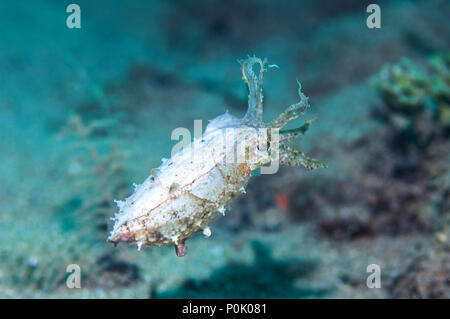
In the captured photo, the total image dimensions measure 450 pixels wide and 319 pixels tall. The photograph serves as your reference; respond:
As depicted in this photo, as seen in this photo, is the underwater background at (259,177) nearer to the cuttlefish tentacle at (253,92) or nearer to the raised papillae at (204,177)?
the raised papillae at (204,177)

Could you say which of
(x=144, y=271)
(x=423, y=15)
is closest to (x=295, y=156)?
(x=144, y=271)

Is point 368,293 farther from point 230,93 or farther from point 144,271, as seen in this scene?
point 230,93

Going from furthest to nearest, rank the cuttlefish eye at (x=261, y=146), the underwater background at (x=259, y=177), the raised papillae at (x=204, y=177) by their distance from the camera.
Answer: the underwater background at (x=259, y=177), the cuttlefish eye at (x=261, y=146), the raised papillae at (x=204, y=177)

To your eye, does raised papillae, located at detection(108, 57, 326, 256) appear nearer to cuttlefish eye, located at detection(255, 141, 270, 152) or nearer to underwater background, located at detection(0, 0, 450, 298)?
cuttlefish eye, located at detection(255, 141, 270, 152)

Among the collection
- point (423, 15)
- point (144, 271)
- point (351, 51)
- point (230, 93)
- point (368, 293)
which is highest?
point (423, 15)

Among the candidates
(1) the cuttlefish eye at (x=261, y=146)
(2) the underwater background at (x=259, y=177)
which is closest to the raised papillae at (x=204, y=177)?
(1) the cuttlefish eye at (x=261, y=146)

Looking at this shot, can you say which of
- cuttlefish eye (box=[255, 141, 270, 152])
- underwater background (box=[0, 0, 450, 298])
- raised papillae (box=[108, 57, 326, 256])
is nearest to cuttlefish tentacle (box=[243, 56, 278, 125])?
raised papillae (box=[108, 57, 326, 256])
